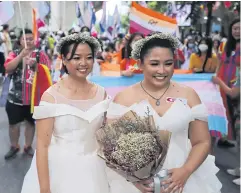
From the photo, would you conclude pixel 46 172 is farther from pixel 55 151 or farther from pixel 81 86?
pixel 81 86

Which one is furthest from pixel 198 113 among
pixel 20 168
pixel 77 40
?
pixel 20 168

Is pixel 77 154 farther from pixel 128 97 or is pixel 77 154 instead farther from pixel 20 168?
pixel 20 168

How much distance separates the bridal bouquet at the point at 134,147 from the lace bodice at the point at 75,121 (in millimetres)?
509

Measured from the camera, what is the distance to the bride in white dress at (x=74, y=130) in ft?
8.23

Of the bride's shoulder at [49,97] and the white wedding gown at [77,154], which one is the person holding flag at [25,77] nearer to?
the bride's shoulder at [49,97]

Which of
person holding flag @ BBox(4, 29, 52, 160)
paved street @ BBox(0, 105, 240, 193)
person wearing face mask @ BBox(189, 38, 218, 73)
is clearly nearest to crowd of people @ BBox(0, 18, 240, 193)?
paved street @ BBox(0, 105, 240, 193)

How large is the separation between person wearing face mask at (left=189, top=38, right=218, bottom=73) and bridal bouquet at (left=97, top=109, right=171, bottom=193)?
499cm

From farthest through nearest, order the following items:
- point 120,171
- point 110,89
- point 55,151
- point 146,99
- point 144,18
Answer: point 144,18 < point 110,89 < point 55,151 < point 146,99 < point 120,171

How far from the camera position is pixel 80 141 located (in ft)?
8.40

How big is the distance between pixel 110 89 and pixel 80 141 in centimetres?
249

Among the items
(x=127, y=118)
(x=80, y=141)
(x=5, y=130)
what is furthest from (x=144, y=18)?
(x=127, y=118)

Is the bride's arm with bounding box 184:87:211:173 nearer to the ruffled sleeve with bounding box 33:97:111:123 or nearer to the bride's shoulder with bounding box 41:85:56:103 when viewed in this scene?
the ruffled sleeve with bounding box 33:97:111:123

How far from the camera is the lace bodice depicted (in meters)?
2.49

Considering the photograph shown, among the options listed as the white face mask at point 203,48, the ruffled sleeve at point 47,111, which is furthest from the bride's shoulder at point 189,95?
the white face mask at point 203,48
